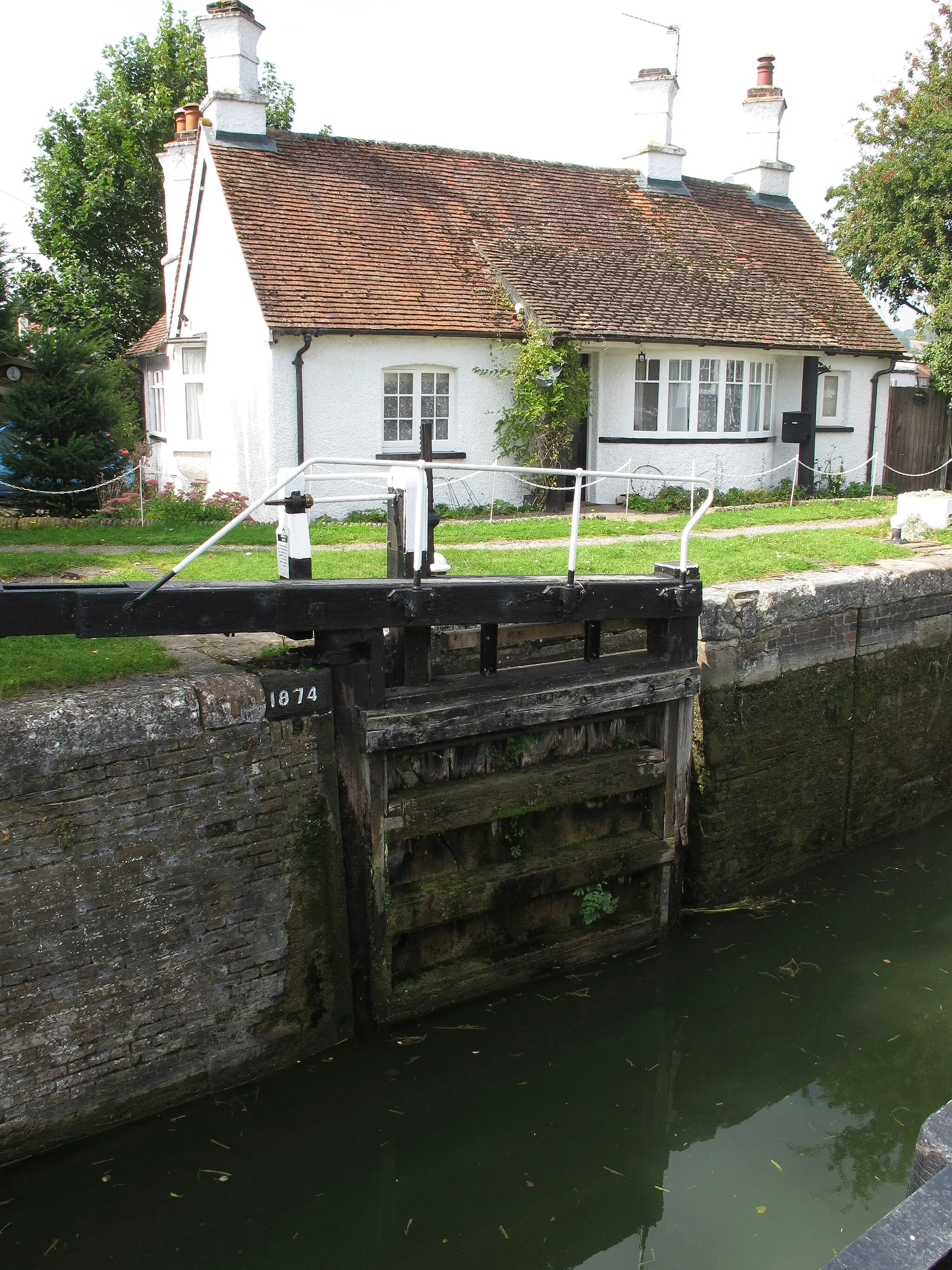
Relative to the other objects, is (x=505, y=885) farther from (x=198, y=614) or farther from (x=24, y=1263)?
(x=24, y=1263)

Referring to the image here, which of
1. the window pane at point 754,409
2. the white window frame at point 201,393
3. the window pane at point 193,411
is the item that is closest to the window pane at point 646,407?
the window pane at point 754,409

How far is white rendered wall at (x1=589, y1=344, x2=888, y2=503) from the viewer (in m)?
17.7

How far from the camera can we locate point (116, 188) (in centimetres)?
2930

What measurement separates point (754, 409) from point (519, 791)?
1426 cm

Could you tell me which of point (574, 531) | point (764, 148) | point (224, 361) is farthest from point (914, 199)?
point (574, 531)

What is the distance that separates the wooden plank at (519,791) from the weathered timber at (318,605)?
1.01 m

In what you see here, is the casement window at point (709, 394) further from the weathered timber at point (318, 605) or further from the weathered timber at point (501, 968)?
the weathered timber at point (501, 968)

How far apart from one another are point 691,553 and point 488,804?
186 inches

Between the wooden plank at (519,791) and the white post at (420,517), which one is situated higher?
the white post at (420,517)

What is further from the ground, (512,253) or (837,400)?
(512,253)

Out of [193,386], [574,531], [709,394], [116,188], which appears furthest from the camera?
[116,188]

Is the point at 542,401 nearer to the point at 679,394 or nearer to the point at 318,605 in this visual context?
the point at 679,394

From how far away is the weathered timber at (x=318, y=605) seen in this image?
5223 mm

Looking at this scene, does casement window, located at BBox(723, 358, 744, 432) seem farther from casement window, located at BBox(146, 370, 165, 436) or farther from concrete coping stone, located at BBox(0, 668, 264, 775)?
concrete coping stone, located at BBox(0, 668, 264, 775)
